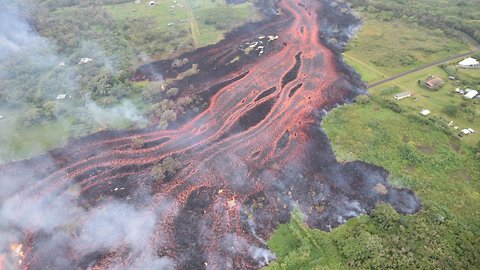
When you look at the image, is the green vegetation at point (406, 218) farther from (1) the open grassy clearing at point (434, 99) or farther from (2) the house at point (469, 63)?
(2) the house at point (469, 63)

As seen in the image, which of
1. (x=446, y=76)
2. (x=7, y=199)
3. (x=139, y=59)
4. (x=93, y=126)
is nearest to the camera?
(x=7, y=199)

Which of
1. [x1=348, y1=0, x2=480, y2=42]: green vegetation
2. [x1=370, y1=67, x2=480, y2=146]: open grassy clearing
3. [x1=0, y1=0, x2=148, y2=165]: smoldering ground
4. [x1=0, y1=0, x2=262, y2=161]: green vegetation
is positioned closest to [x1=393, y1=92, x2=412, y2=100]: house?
[x1=370, y1=67, x2=480, y2=146]: open grassy clearing

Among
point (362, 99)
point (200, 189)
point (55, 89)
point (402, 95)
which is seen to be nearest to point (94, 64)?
point (55, 89)

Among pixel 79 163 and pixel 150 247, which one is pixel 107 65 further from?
pixel 150 247

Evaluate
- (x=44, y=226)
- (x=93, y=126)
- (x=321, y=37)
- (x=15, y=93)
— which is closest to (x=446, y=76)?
(x=321, y=37)

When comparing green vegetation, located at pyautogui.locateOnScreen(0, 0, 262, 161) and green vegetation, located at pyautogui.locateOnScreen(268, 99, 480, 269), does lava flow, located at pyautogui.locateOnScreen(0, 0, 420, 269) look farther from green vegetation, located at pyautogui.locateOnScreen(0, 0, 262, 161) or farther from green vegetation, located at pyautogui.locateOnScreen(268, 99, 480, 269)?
green vegetation, located at pyautogui.locateOnScreen(0, 0, 262, 161)

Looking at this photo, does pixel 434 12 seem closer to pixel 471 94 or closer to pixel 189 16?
pixel 471 94
